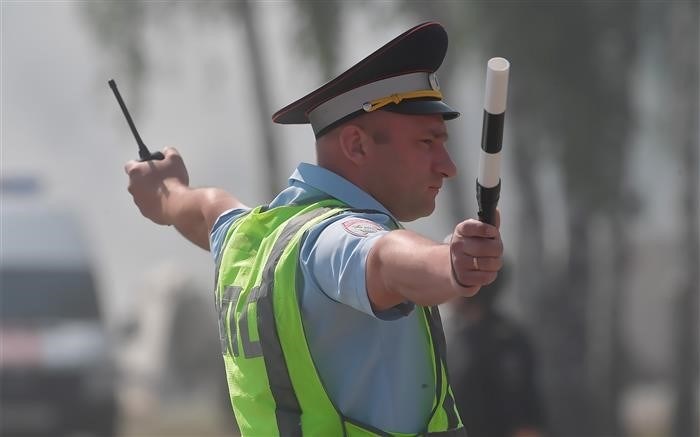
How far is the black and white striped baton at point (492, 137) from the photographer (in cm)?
187

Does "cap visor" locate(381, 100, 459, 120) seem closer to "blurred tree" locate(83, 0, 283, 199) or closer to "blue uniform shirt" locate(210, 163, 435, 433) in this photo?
"blue uniform shirt" locate(210, 163, 435, 433)

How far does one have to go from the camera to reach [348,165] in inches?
98.8

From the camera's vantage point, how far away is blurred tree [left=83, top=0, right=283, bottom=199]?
37.0ft

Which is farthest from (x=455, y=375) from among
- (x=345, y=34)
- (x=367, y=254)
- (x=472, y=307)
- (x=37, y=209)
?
(x=345, y=34)

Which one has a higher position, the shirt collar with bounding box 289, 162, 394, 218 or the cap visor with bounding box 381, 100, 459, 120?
the cap visor with bounding box 381, 100, 459, 120

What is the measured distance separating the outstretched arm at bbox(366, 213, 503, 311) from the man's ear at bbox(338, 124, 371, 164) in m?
0.40

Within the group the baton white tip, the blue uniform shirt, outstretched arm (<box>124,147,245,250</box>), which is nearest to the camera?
the baton white tip

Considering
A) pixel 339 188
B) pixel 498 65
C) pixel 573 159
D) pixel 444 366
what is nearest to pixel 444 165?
pixel 339 188

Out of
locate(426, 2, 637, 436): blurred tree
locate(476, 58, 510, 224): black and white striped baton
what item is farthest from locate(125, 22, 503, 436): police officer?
locate(426, 2, 637, 436): blurred tree

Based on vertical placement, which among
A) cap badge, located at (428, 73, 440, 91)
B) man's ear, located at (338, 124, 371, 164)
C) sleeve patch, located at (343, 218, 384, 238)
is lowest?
sleeve patch, located at (343, 218, 384, 238)

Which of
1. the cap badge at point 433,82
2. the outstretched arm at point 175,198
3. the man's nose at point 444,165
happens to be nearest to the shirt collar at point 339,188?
the man's nose at point 444,165

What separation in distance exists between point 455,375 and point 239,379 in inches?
119

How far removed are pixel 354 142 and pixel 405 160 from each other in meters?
0.10

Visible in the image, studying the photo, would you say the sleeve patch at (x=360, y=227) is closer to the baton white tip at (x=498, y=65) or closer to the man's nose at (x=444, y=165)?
the man's nose at (x=444, y=165)
